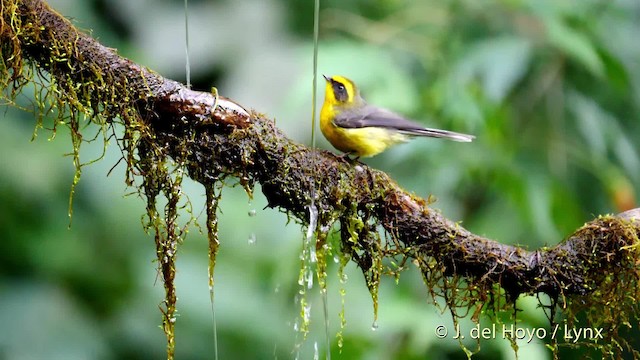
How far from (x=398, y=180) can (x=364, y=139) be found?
108 centimetres

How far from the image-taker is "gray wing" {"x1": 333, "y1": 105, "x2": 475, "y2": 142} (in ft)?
8.87

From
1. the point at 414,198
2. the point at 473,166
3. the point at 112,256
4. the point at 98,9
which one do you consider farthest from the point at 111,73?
the point at 98,9

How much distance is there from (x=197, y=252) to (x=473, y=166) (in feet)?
4.95

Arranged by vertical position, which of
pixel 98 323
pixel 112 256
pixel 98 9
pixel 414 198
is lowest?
pixel 414 198

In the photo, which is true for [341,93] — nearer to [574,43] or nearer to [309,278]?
[309,278]

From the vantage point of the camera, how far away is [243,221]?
4223mm

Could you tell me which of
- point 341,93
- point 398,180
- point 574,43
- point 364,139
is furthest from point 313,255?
point 574,43

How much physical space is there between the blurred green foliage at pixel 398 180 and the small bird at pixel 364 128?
2.25 ft

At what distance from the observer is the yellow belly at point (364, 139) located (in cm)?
277

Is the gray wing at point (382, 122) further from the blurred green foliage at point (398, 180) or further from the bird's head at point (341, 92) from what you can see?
the blurred green foliage at point (398, 180)

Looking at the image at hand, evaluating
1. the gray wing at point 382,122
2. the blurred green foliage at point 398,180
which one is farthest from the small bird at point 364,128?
the blurred green foliage at point 398,180

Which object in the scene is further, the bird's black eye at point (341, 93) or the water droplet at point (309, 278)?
the bird's black eye at point (341, 93)

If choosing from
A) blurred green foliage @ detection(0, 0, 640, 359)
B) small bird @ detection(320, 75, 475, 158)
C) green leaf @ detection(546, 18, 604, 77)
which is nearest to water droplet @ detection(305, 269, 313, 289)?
small bird @ detection(320, 75, 475, 158)

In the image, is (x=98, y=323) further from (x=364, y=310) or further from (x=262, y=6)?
(x=262, y=6)
